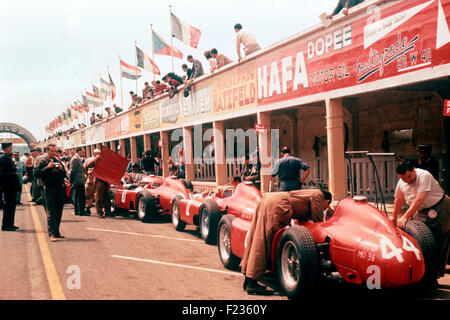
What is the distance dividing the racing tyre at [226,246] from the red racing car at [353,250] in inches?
49.6

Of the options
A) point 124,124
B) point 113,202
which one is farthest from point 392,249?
point 124,124

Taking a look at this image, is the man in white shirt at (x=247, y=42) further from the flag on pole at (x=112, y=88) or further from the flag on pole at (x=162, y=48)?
the flag on pole at (x=112, y=88)

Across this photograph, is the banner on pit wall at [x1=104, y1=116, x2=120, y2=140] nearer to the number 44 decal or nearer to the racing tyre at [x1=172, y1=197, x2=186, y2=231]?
the racing tyre at [x1=172, y1=197, x2=186, y2=231]

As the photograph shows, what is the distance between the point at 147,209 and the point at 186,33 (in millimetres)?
10992

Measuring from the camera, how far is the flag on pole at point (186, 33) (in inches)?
795

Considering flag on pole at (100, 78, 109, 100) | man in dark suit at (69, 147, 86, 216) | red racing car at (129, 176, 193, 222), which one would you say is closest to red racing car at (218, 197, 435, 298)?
red racing car at (129, 176, 193, 222)

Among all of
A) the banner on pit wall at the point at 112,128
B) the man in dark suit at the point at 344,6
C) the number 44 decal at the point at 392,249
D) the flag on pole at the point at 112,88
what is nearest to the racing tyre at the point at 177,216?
the man in dark suit at the point at 344,6

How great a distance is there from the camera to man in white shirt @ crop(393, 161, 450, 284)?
5816 millimetres

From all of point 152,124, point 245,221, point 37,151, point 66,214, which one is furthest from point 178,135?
point 245,221

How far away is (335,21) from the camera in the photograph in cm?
1134

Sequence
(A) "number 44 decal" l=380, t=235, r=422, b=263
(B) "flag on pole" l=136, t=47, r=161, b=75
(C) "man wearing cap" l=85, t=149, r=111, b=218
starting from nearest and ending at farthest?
(A) "number 44 decal" l=380, t=235, r=422, b=263, (C) "man wearing cap" l=85, t=149, r=111, b=218, (B) "flag on pole" l=136, t=47, r=161, b=75

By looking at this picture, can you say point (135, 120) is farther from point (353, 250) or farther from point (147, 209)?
point (353, 250)

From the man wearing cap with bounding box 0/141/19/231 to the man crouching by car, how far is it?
22.9 feet

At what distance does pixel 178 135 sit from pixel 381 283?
20.5 meters
